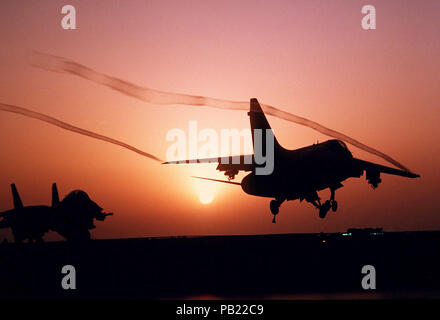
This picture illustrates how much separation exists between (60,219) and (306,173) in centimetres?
4716

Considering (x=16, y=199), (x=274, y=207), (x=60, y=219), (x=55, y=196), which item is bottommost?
(x=60, y=219)

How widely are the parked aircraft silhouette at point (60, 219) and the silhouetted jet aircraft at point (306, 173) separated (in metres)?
36.8

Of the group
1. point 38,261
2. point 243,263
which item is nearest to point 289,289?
point 243,263

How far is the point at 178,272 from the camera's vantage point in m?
67.5

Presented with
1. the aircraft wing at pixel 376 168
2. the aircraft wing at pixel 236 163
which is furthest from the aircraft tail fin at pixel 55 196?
the aircraft wing at pixel 376 168

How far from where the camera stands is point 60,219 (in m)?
84.8

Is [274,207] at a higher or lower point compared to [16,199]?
lower

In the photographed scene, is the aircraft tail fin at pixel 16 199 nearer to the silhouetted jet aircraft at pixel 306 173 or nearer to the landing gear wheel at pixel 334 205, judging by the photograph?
the silhouetted jet aircraft at pixel 306 173

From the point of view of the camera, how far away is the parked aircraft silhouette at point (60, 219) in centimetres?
8481

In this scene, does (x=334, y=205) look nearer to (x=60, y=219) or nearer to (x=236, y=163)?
(x=236, y=163)

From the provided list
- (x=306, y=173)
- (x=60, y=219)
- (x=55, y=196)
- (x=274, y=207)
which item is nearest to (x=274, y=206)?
(x=274, y=207)

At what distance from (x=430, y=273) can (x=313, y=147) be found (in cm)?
2830
